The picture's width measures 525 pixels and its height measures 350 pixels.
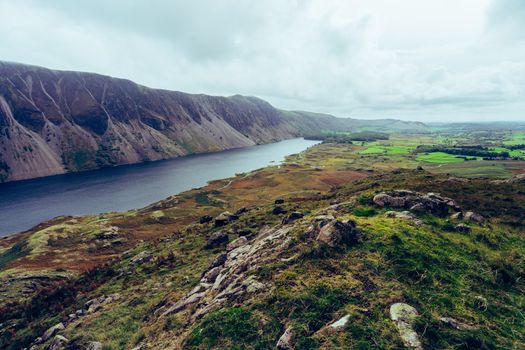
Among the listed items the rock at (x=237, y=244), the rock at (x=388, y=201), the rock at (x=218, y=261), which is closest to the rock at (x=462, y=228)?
the rock at (x=388, y=201)

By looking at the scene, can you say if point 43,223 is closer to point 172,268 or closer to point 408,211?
point 172,268

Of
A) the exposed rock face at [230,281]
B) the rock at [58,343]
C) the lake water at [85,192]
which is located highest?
the exposed rock face at [230,281]

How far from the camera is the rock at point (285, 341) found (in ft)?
55.3

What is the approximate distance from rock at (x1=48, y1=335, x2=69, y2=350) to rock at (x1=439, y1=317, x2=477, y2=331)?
31.2m

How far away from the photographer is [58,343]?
25875 mm

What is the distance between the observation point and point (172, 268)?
40.6 meters

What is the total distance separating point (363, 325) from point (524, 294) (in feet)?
49.0

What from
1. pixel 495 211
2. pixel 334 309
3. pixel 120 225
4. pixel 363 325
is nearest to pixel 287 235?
pixel 334 309

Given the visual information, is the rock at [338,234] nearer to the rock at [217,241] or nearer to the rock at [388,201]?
the rock at [388,201]

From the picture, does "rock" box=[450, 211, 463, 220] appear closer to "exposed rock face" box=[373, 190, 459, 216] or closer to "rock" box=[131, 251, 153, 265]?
"exposed rock face" box=[373, 190, 459, 216]

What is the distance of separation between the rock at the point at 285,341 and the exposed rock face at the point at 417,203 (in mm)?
27599

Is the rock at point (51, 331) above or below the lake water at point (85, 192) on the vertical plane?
above

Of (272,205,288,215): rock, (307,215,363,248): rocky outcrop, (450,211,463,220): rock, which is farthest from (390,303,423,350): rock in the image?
(272,205,288,215): rock

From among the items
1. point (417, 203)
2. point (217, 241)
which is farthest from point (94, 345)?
point (417, 203)
